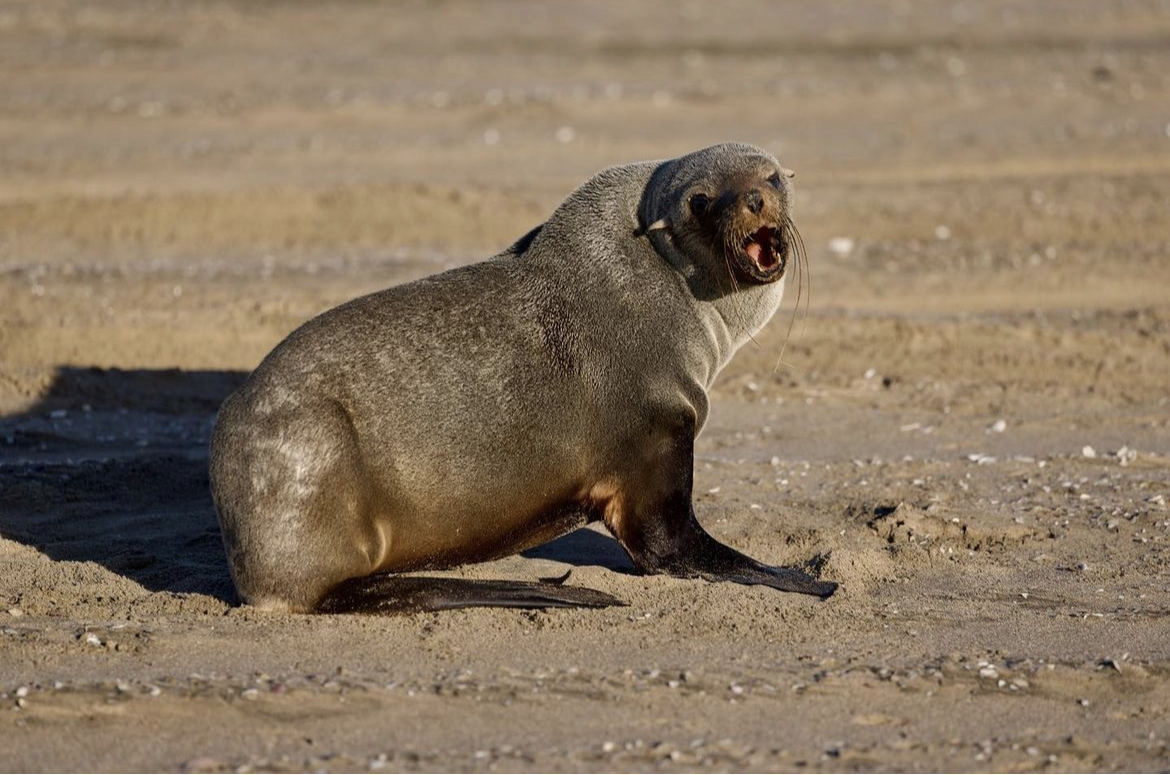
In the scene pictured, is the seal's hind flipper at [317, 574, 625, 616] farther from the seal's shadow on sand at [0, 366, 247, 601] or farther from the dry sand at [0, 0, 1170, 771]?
the seal's shadow on sand at [0, 366, 247, 601]

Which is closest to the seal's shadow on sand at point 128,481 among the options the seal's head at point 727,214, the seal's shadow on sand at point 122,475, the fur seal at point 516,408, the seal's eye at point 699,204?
the seal's shadow on sand at point 122,475

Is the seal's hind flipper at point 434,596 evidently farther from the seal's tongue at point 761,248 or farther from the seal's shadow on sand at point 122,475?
the seal's tongue at point 761,248

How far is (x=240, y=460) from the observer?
6.81m

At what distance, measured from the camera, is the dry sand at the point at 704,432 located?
591 centimetres

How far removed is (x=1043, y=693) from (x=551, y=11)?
25850 millimetres

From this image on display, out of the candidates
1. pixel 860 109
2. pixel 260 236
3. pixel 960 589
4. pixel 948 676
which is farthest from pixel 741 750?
pixel 860 109

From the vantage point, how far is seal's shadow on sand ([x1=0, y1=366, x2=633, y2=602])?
784cm

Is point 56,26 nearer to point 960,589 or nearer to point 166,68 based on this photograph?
point 166,68

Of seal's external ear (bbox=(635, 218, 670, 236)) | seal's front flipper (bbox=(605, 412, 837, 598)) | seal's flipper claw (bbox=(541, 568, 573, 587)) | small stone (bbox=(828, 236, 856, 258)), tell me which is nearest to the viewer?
seal's front flipper (bbox=(605, 412, 837, 598))

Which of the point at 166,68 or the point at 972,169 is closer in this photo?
the point at 972,169

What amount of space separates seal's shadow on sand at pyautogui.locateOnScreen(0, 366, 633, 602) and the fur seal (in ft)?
1.82

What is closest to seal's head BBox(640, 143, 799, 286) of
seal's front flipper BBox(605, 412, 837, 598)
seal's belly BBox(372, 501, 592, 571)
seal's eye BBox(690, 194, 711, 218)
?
seal's eye BBox(690, 194, 711, 218)

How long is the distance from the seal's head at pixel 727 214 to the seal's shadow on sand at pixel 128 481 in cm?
144

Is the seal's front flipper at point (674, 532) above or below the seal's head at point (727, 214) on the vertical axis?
below
